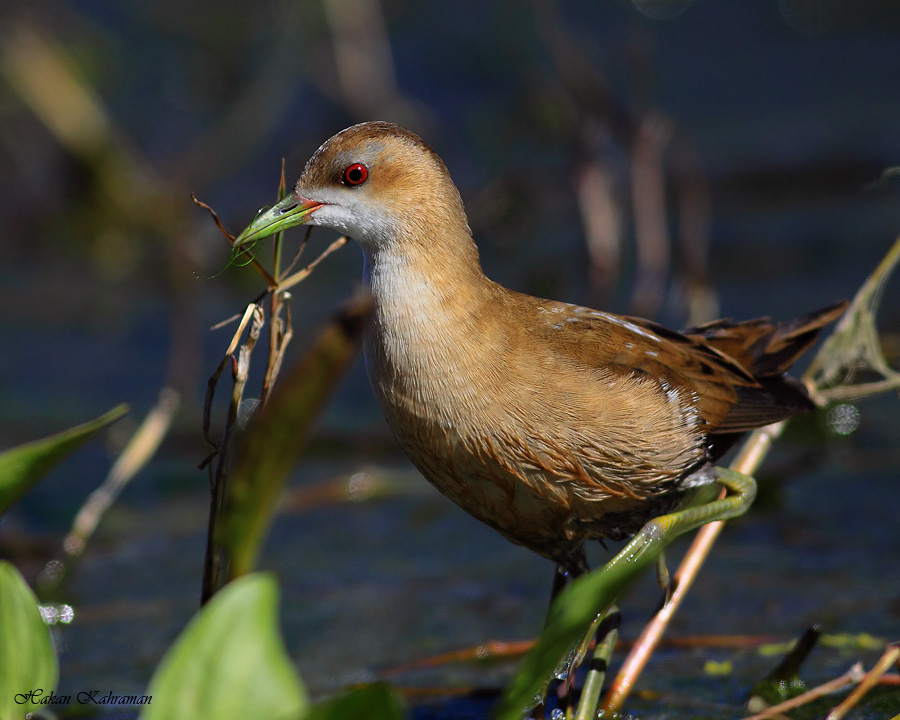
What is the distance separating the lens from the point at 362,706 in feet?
5.79

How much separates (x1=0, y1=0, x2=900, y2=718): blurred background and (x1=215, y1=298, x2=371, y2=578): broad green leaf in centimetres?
145

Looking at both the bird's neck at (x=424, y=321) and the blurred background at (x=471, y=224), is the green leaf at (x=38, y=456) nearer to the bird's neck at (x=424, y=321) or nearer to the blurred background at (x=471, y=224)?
the bird's neck at (x=424, y=321)

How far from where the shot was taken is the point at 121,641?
395cm

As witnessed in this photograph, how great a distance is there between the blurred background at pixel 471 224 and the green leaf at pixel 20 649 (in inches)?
57.0

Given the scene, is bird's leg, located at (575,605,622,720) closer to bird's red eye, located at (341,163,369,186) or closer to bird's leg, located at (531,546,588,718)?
bird's leg, located at (531,546,588,718)

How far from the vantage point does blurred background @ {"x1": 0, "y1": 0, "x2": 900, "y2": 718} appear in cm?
403

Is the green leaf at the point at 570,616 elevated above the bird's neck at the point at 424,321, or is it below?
below

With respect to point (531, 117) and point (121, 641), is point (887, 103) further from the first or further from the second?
point (121, 641)

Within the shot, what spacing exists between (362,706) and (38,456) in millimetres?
759

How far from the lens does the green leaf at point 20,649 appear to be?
80.0 inches

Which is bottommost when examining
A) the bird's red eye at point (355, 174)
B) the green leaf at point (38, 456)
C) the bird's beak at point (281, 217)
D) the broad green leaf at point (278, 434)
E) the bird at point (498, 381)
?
the broad green leaf at point (278, 434)

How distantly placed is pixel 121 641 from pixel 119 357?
2.96 metres

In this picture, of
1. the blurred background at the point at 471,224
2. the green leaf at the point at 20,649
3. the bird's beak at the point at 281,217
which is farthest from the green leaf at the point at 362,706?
the blurred background at the point at 471,224

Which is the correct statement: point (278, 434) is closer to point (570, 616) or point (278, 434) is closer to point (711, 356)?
point (570, 616)
